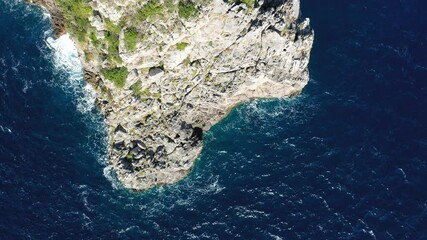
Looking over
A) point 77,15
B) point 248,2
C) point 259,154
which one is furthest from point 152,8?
point 259,154

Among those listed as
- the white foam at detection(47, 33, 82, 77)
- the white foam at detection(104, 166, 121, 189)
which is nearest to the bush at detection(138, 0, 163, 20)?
the white foam at detection(47, 33, 82, 77)

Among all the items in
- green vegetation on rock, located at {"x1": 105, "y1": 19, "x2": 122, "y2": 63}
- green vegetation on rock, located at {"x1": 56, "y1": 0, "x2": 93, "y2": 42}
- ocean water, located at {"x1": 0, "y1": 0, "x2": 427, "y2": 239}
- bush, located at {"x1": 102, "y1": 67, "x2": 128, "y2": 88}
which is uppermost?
green vegetation on rock, located at {"x1": 56, "y1": 0, "x2": 93, "y2": 42}

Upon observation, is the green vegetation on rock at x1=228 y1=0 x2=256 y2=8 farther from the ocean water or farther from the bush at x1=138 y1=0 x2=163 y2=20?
the ocean water

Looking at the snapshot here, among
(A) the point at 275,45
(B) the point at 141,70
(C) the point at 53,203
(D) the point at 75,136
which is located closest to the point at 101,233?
(C) the point at 53,203

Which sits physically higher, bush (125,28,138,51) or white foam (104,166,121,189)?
bush (125,28,138,51)

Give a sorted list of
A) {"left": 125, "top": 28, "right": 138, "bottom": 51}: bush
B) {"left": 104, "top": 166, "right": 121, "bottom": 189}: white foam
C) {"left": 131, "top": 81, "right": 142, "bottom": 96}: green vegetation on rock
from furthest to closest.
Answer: {"left": 104, "top": 166, "right": 121, "bottom": 189}: white foam < {"left": 131, "top": 81, "right": 142, "bottom": 96}: green vegetation on rock < {"left": 125, "top": 28, "right": 138, "bottom": 51}: bush

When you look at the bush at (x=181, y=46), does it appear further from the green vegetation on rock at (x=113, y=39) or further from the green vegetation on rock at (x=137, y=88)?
the green vegetation on rock at (x=113, y=39)

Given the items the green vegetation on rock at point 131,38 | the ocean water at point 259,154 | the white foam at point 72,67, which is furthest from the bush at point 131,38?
the ocean water at point 259,154
